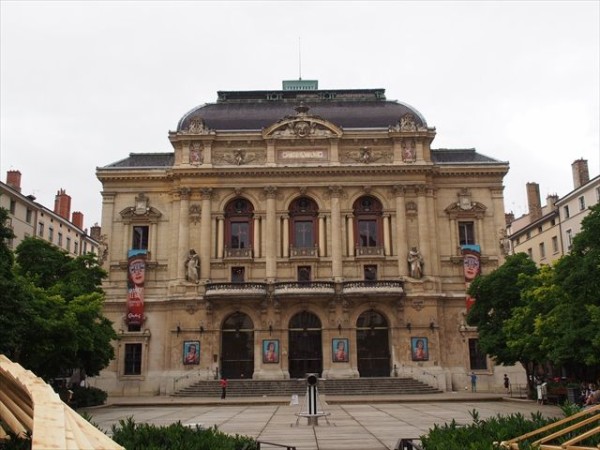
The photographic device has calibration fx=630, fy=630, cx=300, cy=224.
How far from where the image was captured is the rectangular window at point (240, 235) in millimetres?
57500

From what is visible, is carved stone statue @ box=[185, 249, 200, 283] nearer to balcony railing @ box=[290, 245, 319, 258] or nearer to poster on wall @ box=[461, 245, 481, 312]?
balcony railing @ box=[290, 245, 319, 258]

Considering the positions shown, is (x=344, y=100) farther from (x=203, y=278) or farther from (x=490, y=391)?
(x=490, y=391)

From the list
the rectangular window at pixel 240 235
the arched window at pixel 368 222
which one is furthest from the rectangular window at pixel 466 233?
the rectangular window at pixel 240 235

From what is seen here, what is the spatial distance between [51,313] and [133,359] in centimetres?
2269

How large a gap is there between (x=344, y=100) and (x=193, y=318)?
25832 mm

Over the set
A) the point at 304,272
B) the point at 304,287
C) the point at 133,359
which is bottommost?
the point at 133,359

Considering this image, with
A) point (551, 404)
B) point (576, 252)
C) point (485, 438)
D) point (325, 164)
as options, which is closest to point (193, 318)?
point (325, 164)

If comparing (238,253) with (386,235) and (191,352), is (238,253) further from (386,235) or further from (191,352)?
(386,235)

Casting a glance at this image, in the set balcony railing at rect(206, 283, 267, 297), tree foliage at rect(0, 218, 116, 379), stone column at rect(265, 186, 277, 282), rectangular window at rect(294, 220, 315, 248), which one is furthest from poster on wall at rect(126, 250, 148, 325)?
rectangular window at rect(294, 220, 315, 248)

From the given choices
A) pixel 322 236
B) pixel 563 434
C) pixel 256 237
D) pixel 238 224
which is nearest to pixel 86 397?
pixel 256 237

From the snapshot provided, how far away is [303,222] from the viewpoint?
190 ft

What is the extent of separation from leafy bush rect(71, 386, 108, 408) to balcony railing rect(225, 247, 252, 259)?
57.1ft

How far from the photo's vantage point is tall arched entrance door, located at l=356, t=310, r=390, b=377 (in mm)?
54094

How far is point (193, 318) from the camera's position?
179ft
